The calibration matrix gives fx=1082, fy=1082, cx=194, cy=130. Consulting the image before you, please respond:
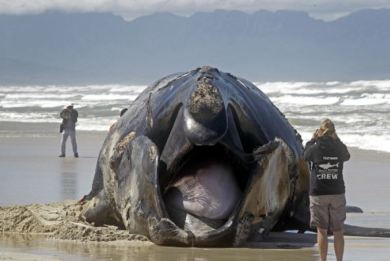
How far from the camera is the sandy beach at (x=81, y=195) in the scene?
11.5 metres

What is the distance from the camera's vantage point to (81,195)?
57.1 feet

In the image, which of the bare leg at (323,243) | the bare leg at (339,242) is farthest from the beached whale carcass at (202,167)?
the bare leg at (339,242)

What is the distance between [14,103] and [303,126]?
1330 inches

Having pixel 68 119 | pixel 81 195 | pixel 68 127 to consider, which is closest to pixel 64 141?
pixel 68 127

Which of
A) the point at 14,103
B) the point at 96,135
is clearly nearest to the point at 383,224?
the point at 96,135

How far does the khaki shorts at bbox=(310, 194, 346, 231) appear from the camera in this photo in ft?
35.2

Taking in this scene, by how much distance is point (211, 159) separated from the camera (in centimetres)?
1189

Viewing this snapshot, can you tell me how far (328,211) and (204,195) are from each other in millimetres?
1479

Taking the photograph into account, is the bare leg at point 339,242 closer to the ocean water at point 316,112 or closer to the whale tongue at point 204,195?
the whale tongue at point 204,195

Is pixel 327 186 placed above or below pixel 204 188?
above

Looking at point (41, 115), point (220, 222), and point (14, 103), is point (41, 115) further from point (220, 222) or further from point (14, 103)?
point (220, 222)

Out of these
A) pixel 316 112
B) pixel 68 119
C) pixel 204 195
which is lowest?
pixel 316 112

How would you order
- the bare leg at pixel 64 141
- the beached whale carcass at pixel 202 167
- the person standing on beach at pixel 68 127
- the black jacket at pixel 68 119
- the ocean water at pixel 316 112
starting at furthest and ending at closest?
the ocean water at pixel 316 112
the black jacket at pixel 68 119
the person standing on beach at pixel 68 127
the bare leg at pixel 64 141
the beached whale carcass at pixel 202 167

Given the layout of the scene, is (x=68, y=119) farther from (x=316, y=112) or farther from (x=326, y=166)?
(x=316, y=112)
